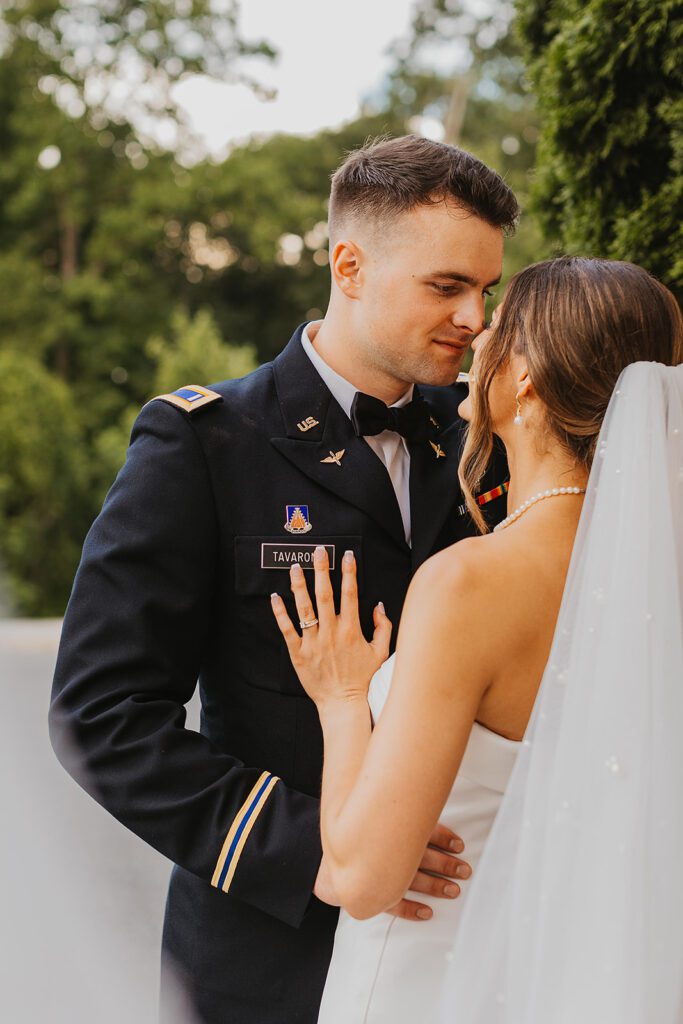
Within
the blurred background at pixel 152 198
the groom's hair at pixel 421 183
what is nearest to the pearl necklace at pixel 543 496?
the groom's hair at pixel 421 183

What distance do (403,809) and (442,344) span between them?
1.13 metres

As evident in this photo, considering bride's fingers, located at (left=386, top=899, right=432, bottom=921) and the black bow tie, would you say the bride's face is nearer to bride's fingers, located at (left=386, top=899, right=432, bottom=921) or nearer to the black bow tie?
the black bow tie

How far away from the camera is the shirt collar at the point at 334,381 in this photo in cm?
226

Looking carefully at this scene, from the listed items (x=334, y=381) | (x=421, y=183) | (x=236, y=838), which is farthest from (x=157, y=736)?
(x=421, y=183)

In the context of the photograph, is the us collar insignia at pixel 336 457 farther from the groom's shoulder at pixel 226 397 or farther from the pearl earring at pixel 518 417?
the pearl earring at pixel 518 417

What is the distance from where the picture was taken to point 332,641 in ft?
6.11

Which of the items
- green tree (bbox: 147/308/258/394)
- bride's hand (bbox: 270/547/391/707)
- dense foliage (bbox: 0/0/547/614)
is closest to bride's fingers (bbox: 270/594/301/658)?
bride's hand (bbox: 270/547/391/707)

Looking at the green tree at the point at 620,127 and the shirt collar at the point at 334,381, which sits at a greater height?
the green tree at the point at 620,127

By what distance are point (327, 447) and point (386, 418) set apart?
154 millimetres

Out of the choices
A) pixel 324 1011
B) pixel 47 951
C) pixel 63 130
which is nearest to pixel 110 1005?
pixel 47 951

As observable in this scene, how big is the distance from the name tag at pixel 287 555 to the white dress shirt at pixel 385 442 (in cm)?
28

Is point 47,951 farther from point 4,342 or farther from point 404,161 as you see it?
point 4,342

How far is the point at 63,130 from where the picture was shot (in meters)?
19.4

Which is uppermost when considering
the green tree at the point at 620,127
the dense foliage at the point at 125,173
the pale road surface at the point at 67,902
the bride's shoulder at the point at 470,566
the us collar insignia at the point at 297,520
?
the dense foliage at the point at 125,173
